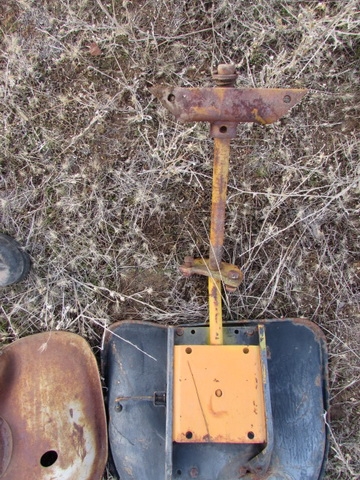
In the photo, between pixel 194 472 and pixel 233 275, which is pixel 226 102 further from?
pixel 194 472

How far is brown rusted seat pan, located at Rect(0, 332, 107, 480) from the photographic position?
225 centimetres

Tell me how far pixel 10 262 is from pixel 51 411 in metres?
0.84

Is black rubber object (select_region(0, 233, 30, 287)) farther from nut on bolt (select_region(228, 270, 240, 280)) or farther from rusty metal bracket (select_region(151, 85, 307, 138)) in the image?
rusty metal bracket (select_region(151, 85, 307, 138))

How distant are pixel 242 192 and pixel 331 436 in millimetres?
1458

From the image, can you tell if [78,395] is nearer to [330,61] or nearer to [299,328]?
[299,328]

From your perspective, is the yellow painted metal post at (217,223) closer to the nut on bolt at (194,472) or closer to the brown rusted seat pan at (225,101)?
the brown rusted seat pan at (225,101)

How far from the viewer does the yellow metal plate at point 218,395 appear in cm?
188

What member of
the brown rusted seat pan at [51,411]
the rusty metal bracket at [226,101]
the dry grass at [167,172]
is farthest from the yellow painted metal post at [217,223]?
the brown rusted seat pan at [51,411]

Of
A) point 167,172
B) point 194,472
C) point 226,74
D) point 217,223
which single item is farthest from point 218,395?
point 226,74

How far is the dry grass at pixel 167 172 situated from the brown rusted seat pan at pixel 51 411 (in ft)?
0.44

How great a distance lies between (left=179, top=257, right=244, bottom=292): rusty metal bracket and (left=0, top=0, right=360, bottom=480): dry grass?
30cm

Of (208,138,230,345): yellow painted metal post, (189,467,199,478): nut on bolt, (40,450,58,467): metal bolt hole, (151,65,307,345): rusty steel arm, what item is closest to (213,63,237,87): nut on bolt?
(151,65,307,345): rusty steel arm

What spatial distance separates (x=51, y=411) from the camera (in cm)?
231

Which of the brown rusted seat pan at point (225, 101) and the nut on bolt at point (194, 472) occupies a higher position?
the brown rusted seat pan at point (225, 101)
